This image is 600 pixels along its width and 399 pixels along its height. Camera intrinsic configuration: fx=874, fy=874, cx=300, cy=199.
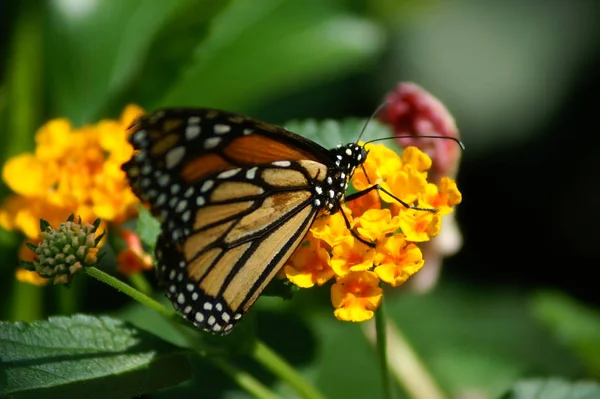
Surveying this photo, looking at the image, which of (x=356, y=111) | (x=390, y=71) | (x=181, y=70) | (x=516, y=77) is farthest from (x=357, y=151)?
(x=516, y=77)

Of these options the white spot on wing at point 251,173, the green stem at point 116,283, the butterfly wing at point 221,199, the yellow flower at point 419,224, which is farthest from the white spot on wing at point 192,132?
the yellow flower at point 419,224

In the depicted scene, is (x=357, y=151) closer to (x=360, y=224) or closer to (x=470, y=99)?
(x=360, y=224)

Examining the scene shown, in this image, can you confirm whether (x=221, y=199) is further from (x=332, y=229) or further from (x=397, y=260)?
(x=397, y=260)

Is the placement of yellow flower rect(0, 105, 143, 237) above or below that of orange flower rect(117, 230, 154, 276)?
above

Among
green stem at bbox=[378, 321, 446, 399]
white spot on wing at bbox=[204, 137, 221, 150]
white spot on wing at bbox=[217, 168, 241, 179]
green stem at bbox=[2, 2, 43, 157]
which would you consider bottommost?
green stem at bbox=[378, 321, 446, 399]

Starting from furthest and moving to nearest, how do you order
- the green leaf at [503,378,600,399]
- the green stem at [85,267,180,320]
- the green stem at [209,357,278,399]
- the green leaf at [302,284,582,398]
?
the green leaf at [302,284,582,398] < the green leaf at [503,378,600,399] < the green stem at [209,357,278,399] < the green stem at [85,267,180,320]

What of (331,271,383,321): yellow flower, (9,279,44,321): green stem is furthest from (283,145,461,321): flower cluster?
(9,279,44,321): green stem

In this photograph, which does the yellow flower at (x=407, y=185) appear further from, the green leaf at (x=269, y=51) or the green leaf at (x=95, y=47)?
the green leaf at (x=95, y=47)

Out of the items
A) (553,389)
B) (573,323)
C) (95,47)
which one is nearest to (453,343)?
(573,323)

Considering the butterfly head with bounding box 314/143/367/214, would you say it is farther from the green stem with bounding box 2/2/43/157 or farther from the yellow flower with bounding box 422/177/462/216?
the green stem with bounding box 2/2/43/157
